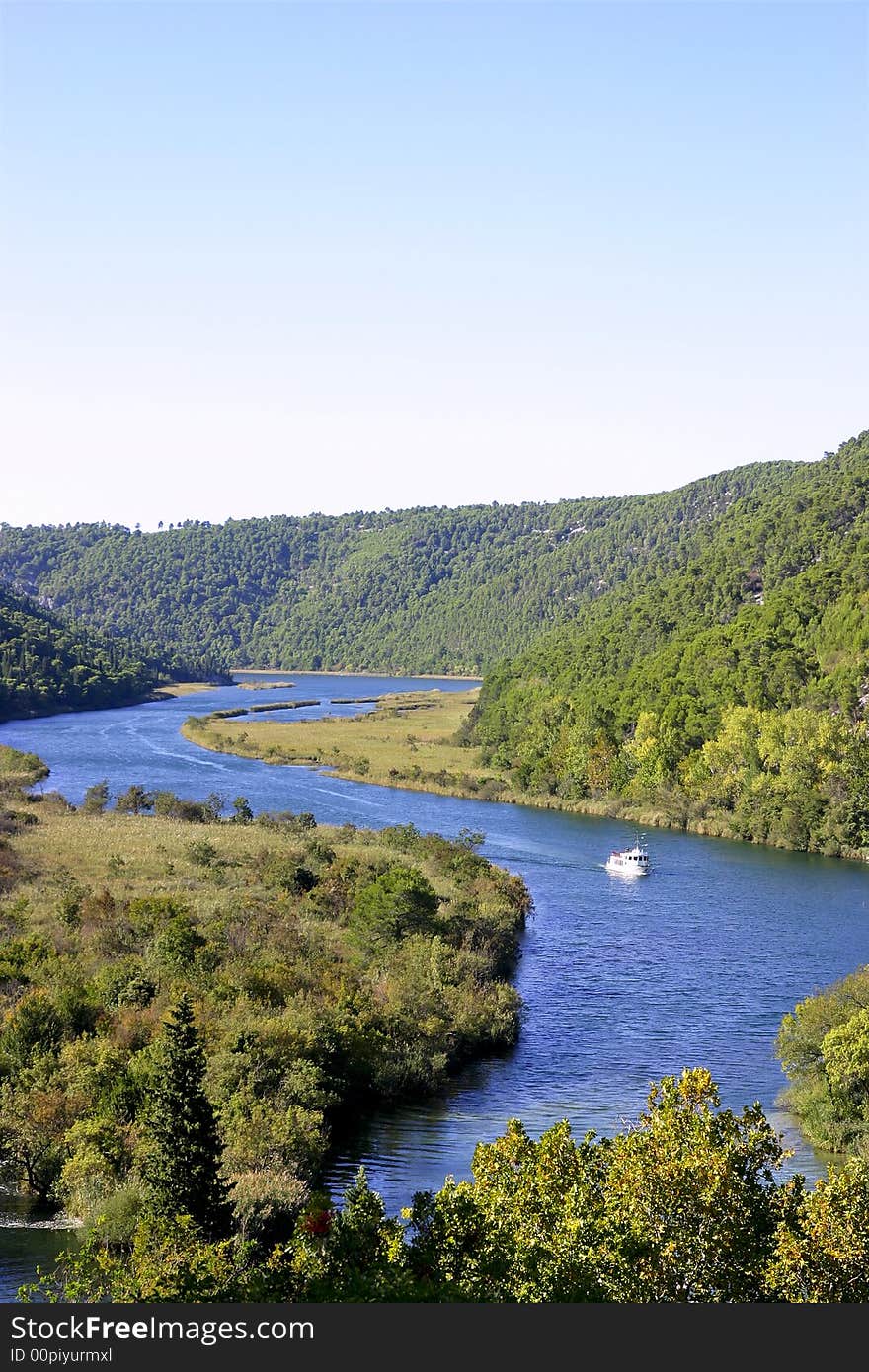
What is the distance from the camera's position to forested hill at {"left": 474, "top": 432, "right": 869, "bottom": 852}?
341 feet

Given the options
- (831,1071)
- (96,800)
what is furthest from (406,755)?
(831,1071)

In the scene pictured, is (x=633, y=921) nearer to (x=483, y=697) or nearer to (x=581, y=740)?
(x=581, y=740)

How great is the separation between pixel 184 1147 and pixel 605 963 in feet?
115

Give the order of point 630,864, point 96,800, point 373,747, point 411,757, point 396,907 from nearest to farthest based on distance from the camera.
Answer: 1. point 396,907
2. point 630,864
3. point 96,800
4. point 411,757
5. point 373,747

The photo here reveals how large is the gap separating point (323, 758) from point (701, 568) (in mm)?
54301

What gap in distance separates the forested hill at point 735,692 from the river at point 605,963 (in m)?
5.51

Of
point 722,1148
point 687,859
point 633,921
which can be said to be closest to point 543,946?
point 633,921

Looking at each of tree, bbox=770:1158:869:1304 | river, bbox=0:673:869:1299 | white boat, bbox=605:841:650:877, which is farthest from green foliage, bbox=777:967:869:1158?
white boat, bbox=605:841:650:877

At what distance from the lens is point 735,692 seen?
392ft

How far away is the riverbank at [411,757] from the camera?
10956 centimetres

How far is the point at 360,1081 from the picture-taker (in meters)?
45.1

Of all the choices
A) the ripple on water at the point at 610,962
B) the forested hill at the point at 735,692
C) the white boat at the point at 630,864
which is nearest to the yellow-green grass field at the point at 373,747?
the forested hill at the point at 735,692

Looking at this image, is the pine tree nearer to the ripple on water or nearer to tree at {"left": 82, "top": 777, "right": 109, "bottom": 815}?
the ripple on water

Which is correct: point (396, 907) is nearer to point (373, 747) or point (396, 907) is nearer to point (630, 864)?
point (630, 864)
